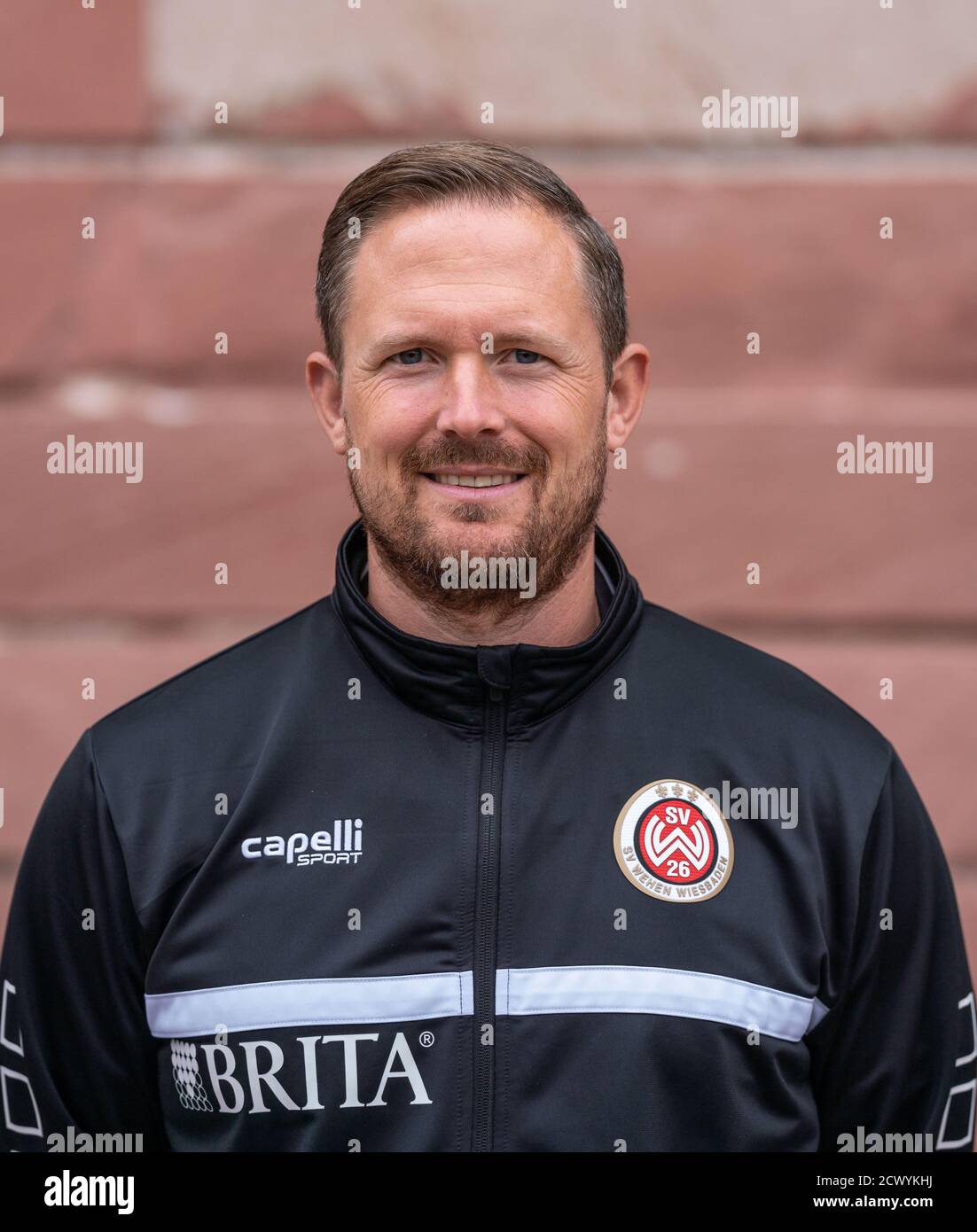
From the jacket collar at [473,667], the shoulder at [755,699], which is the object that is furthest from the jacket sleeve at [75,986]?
the shoulder at [755,699]

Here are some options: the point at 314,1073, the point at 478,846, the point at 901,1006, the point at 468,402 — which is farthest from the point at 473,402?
the point at 901,1006

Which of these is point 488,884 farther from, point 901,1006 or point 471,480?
point 901,1006

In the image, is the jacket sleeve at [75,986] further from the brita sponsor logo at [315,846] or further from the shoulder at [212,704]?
the brita sponsor logo at [315,846]

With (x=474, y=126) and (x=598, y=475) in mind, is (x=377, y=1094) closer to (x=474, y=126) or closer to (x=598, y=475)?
(x=598, y=475)

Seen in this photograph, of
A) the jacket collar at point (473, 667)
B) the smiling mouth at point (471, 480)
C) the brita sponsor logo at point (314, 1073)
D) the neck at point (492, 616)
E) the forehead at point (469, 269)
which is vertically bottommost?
the brita sponsor logo at point (314, 1073)

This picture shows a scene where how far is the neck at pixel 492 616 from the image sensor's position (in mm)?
1817

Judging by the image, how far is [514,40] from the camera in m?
2.62

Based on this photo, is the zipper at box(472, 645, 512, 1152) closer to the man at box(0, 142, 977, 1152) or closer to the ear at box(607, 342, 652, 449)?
the man at box(0, 142, 977, 1152)

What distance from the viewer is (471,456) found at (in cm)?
171

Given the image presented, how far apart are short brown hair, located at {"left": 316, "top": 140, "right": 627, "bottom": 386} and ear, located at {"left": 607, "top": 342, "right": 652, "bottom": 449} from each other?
0.9 inches

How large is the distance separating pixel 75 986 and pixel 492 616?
0.73 metres

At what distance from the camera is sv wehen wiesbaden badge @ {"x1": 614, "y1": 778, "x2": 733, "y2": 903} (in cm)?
171

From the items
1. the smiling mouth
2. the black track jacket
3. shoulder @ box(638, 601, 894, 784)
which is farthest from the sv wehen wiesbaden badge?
the smiling mouth

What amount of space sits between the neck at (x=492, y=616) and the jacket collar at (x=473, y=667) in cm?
6
